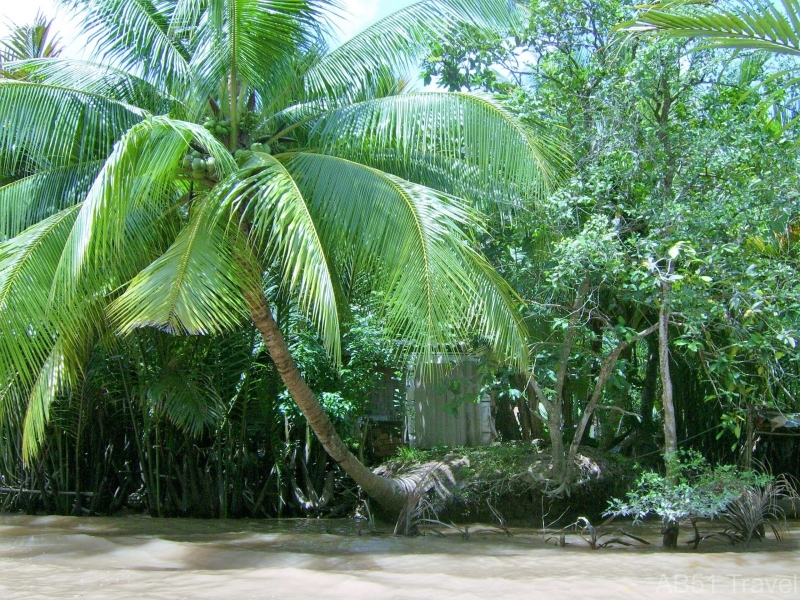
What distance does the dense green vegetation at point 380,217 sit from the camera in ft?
20.6

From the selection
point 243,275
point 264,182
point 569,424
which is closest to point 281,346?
point 243,275

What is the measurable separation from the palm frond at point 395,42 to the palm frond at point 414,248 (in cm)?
130

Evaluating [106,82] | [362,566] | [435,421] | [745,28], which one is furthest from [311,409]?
[745,28]

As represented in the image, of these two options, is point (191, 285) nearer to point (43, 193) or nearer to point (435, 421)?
point (43, 193)

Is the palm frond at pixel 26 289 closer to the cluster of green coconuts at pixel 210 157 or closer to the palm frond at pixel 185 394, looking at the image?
the cluster of green coconuts at pixel 210 157

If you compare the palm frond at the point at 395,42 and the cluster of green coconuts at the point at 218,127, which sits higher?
the palm frond at the point at 395,42

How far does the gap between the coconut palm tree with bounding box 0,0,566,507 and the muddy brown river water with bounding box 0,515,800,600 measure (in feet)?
3.70

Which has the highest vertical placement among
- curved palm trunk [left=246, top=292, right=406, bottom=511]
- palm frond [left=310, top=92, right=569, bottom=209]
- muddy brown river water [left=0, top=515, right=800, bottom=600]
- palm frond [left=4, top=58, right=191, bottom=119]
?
palm frond [left=4, top=58, right=191, bottom=119]

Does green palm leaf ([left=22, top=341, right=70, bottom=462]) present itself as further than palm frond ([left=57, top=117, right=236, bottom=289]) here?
Yes

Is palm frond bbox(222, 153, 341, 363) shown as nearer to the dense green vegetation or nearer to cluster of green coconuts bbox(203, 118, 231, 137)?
the dense green vegetation

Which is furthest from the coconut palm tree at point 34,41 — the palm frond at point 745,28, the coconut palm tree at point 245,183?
the palm frond at point 745,28

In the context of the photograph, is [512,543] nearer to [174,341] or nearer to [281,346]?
[281,346]

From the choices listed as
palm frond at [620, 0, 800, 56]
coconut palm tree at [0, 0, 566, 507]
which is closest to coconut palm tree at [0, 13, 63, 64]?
coconut palm tree at [0, 0, 566, 507]

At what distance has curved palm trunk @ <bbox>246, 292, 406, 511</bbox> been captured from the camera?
7.48 m
